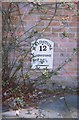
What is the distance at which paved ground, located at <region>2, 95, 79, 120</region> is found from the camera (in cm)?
475

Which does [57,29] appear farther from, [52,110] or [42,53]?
[52,110]

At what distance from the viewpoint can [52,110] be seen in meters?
4.93

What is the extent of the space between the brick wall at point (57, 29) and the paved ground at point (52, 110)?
59 centimetres

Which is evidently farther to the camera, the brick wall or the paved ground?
the brick wall

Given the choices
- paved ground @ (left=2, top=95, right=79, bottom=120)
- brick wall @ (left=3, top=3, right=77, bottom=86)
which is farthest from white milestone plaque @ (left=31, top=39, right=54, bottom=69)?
paved ground @ (left=2, top=95, right=79, bottom=120)

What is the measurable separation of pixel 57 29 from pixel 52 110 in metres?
1.42

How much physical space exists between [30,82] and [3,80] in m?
0.49

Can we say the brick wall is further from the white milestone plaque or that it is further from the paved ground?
the paved ground

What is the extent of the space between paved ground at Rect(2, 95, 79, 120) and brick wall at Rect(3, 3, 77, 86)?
1.95 ft

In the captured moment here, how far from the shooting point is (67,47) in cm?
575

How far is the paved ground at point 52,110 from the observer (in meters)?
4.75

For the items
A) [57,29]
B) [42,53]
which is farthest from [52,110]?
[57,29]

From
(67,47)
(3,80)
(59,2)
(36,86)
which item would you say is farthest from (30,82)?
(59,2)

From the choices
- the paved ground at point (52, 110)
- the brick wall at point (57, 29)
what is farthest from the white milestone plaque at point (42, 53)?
the paved ground at point (52, 110)
